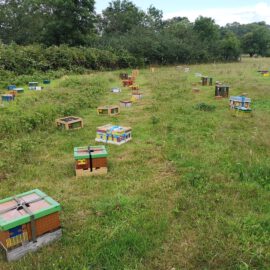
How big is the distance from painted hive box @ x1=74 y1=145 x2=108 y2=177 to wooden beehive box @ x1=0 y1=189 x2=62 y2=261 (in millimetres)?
1644

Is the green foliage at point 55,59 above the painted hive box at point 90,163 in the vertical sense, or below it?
above

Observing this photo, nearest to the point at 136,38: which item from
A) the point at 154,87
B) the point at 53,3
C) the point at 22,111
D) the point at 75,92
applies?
the point at 53,3

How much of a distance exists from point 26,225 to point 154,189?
2.18 m

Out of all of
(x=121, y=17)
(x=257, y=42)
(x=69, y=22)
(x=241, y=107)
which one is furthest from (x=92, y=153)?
Result: (x=257, y=42)

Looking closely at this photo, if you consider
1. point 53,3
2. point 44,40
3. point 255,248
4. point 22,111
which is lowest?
point 255,248

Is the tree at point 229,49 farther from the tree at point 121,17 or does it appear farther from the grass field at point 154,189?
the grass field at point 154,189

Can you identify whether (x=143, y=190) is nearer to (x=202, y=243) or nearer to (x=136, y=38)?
(x=202, y=243)

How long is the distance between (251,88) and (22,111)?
1202 cm

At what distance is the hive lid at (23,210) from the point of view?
3.25 meters

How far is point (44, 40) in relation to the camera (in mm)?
33000

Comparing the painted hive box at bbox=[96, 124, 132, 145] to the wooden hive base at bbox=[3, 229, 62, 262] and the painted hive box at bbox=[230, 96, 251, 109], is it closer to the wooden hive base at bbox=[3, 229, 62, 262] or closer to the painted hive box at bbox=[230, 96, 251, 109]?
the wooden hive base at bbox=[3, 229, 62, 262]

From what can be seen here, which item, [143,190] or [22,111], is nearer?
[143,190]

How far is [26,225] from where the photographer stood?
3.33 m

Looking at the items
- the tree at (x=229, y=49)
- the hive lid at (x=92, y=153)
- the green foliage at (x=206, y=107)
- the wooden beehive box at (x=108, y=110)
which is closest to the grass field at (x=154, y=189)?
the hive lid at (x=92, y=153)
